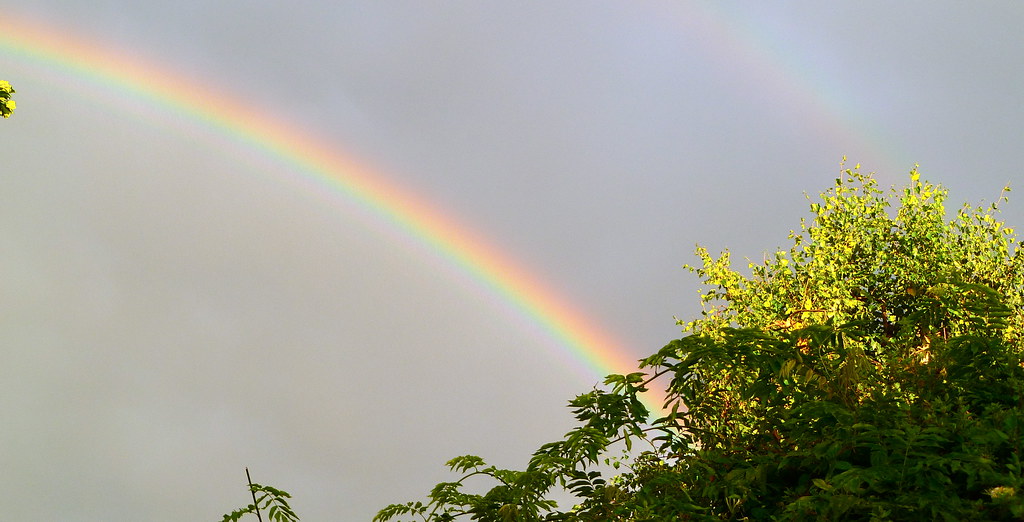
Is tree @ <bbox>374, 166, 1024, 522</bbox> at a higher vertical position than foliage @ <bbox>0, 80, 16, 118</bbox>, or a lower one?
lower

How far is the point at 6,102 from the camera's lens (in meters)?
7.87

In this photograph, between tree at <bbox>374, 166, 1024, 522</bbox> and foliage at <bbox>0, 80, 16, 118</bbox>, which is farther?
foliage at <bbox>0, 80, 16, 118</bbox>

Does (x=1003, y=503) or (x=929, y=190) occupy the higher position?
(x=929, y=190)

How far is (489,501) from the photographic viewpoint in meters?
5.80

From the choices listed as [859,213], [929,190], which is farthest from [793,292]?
[929,190]

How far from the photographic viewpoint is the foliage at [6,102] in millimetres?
7785

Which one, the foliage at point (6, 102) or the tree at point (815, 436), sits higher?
the foliage at point (6, 102)

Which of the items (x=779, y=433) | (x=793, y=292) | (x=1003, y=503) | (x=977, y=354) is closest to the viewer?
(x=1003, y=503)

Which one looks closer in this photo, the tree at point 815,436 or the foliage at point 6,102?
the tree at point 815,436

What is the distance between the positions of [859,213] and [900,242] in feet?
3.45

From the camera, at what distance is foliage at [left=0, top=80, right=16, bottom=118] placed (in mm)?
7785

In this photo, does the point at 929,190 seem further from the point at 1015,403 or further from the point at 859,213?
the point at 1015,403

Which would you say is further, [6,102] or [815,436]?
[6,102]

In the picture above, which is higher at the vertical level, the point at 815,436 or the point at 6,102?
the point at 6,102
